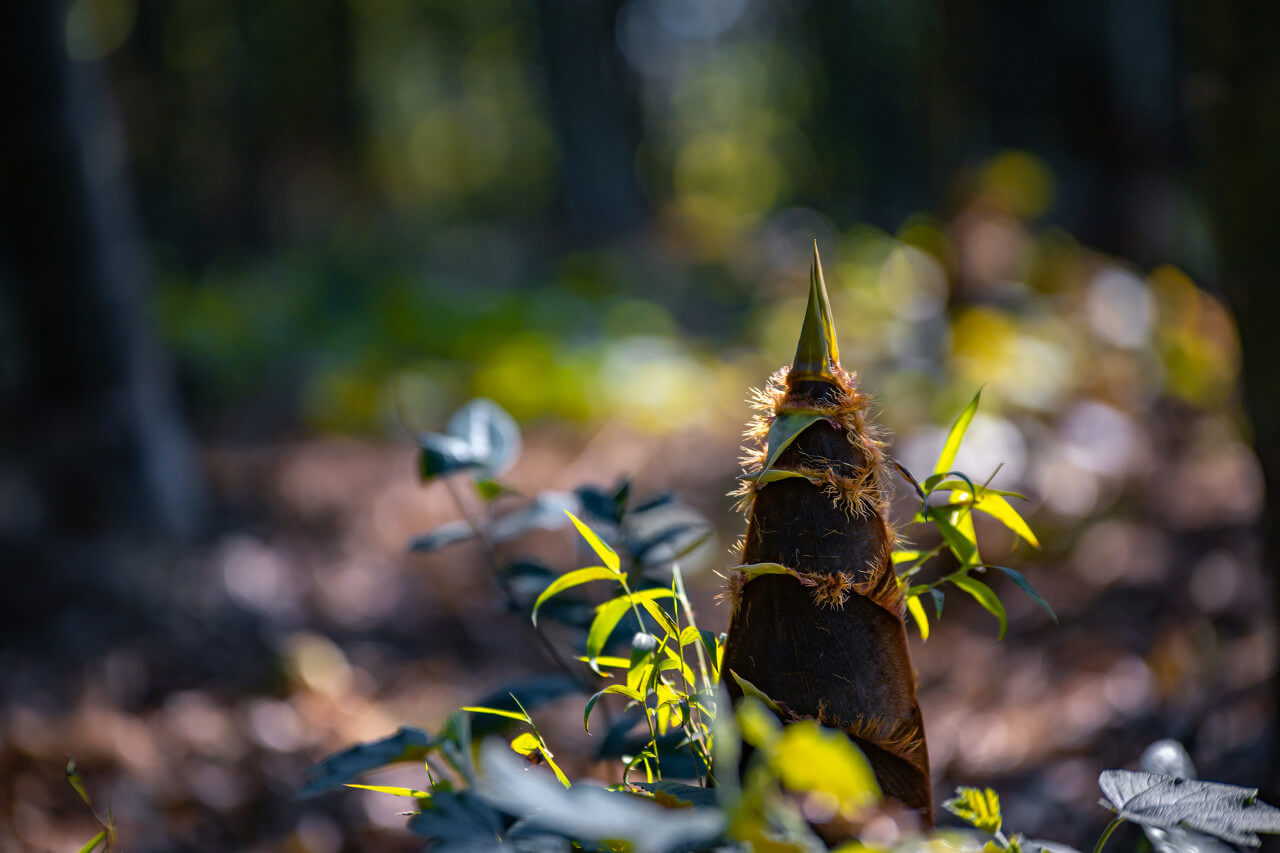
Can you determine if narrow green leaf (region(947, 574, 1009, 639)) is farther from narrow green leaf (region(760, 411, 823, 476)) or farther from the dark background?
the dark background

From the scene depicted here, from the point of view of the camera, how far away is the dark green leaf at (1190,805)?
1.90 ft

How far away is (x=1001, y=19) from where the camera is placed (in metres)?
4.62

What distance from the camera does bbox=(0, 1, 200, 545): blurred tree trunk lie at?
10.1 feet

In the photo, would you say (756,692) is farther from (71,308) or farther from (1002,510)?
(71,308)

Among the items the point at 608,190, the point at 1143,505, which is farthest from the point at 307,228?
the point at 1143,505

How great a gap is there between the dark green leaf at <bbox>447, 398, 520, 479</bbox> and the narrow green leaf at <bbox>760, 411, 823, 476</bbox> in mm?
444

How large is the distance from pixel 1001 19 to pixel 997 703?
12.6 feet

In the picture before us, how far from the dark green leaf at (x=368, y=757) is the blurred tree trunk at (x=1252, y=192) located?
131 cm

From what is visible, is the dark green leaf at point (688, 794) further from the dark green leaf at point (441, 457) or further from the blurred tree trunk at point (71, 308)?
the blurred tree trunk at point (71, 308)

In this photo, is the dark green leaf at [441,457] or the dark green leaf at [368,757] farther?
Answer: the dark green leaf at [441,457]

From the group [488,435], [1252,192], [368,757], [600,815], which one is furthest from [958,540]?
[1252,192]

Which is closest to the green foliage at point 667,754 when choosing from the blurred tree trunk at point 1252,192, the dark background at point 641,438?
the dark background at point 641,438

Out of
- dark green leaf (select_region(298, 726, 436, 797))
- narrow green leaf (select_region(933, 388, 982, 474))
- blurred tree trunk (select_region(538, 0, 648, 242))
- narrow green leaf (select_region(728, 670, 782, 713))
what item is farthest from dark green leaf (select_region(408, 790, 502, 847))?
blurred tree trunk (select_region(538, 0, 648, 242))

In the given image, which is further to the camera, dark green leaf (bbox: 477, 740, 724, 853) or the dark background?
the dark background
